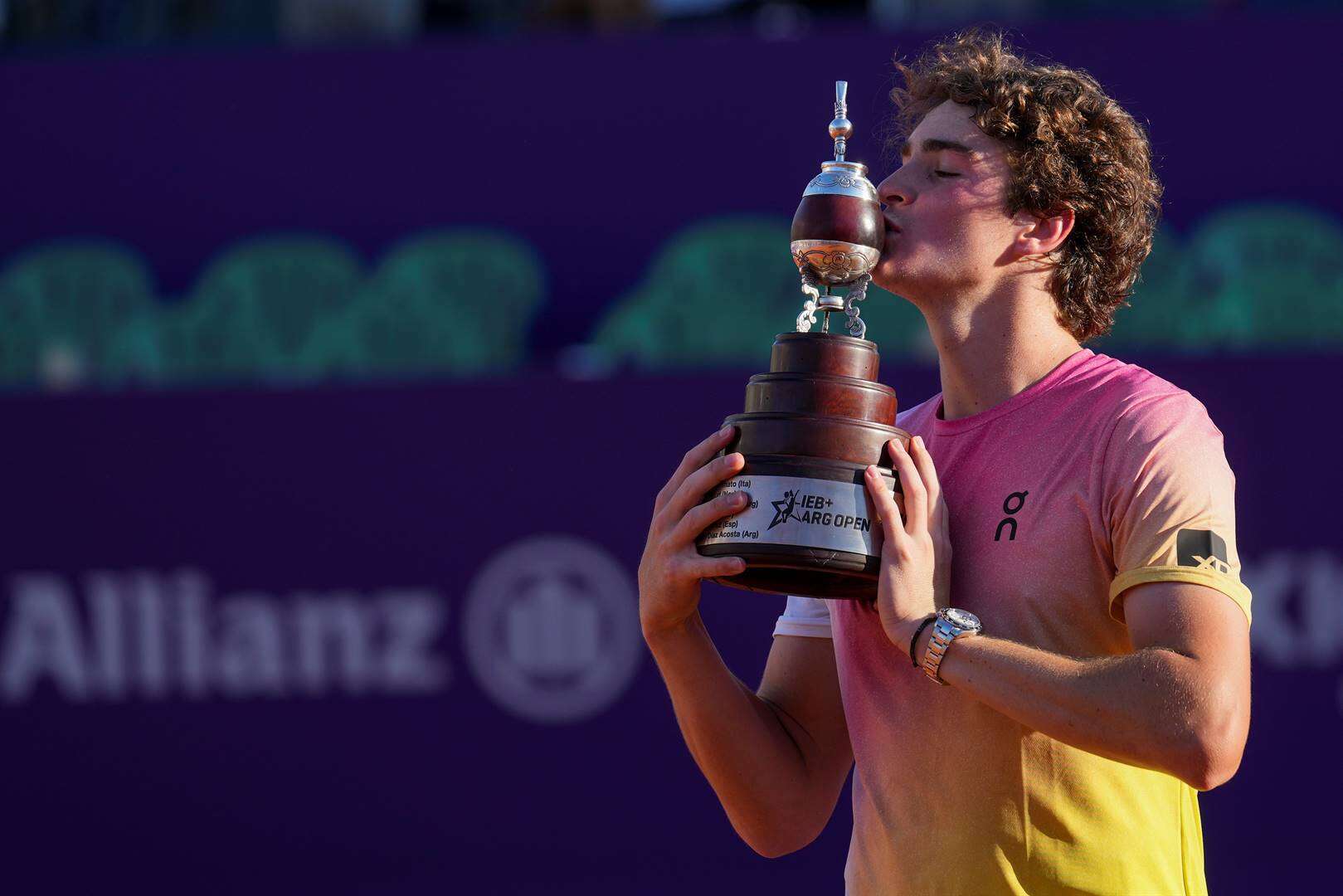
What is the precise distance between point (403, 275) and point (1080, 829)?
5.99 m

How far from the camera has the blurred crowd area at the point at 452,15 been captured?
348 inches

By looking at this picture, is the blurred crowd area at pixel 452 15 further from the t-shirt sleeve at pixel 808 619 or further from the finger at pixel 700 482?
the finger at pixel 700 482

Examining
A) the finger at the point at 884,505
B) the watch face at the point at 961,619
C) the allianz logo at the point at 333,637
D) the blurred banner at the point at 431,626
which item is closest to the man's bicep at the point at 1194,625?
the watch face at the point at 961,619

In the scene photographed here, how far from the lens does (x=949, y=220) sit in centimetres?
244

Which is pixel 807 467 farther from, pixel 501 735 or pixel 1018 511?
pixel 501 735

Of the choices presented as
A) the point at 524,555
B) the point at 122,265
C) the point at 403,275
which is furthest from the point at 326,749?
the point at 122,265

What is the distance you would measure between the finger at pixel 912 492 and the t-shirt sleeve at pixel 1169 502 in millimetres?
226

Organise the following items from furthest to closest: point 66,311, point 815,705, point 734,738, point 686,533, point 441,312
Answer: point 66,311 < point 441,312 < point 815,705 < point 734,738 < point 686,533

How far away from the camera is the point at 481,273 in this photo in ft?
26.3

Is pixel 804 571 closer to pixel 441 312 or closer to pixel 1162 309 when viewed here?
pixel 1162 309

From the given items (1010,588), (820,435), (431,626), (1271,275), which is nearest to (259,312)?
(431,626)

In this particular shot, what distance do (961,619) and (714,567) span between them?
12.2 inches

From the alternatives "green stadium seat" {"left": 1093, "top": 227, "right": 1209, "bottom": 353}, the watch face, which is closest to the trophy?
the watch face

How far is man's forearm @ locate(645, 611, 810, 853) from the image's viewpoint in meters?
2.51
